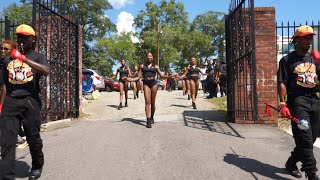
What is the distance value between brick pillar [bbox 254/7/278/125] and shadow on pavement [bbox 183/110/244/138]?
95 centimetres

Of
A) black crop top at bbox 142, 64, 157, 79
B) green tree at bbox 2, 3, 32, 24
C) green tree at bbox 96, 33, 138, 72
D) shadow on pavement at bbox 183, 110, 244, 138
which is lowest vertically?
shadow on pavement at bbox 183, 110, 244, 138

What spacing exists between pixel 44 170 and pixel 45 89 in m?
4.42

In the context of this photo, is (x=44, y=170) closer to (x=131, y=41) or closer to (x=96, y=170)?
(x=96, y=170)

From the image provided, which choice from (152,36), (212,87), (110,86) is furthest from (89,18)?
(212,87)

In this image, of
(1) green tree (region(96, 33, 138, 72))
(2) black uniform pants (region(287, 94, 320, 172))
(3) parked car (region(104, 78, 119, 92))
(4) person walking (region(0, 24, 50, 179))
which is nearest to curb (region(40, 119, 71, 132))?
(4) person walking (region(0, 24, 50, 179))

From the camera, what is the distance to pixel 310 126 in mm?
4672

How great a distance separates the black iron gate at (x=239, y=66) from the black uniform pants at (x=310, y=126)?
3.26 meters

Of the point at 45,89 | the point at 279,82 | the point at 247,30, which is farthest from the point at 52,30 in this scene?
the point at 279,82

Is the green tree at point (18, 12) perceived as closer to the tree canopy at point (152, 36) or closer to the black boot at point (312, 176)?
the tree canopy at point (152, 36)

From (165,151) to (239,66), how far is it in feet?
11.2

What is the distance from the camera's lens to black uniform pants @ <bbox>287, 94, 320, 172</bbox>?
14.7 ft

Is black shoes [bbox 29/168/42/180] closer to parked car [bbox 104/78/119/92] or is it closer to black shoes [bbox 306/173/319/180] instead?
black shoes [bbox 306/173/319/180]

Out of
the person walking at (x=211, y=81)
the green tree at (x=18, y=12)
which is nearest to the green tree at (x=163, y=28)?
the green tree at (x=18, y=12)

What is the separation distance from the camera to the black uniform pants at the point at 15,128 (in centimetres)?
420
